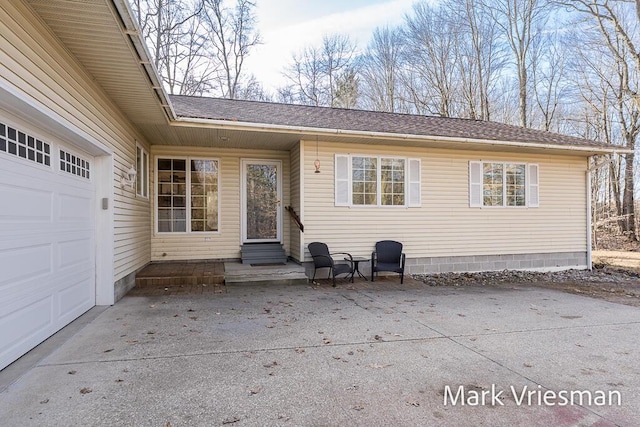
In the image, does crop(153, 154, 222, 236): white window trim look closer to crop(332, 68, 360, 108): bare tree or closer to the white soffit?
the white soffit

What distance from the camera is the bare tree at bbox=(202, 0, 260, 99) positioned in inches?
602

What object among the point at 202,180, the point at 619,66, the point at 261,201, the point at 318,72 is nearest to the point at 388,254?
the point at 261,201

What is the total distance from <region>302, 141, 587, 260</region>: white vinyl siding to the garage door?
400 centimetres

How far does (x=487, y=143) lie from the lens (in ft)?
25.7

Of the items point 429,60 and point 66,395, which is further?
point 429,60

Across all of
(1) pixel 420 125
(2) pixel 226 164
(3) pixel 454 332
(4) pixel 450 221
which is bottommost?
(3) pixel 454 332

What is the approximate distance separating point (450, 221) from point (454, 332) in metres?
4.64

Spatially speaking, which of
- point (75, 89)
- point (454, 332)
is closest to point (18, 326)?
point (75, 89)

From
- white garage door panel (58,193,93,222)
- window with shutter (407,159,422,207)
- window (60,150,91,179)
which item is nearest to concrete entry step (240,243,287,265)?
window with shutter (407,159,422,207)

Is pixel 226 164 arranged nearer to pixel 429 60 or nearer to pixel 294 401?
pixel 294 401

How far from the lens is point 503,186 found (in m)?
8.72

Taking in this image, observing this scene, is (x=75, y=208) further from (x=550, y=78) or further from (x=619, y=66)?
(x=550, y=78)

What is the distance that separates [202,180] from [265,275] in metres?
2.82

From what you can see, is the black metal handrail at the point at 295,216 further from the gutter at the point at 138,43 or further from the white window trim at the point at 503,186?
the white window trim at the point at 503,186
